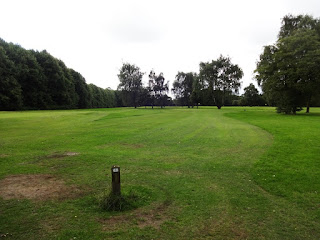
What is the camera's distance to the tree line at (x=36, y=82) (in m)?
54.8

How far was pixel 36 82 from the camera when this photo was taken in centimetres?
6450

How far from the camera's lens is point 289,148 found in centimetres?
1234

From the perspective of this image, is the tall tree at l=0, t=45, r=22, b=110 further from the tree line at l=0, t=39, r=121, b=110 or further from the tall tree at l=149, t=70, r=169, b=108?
the tall tree at l=149, t=70, r=169, b=108

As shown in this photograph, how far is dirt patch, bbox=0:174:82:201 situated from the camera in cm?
629

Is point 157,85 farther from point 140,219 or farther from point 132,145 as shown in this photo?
point 140,219

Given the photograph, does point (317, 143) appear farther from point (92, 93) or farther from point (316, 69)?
point (92, 93)

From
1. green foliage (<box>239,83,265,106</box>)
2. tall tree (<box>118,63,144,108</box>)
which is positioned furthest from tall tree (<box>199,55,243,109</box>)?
green foliage (<box>239,83,265,106</box>)

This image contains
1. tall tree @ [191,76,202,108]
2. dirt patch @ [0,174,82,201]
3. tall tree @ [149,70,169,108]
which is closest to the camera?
dirt patch @ [0,174,82,201]

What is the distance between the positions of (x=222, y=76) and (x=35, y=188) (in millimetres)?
69730

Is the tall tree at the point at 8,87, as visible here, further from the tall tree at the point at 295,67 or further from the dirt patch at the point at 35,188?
the tall tree at the point at 295,67

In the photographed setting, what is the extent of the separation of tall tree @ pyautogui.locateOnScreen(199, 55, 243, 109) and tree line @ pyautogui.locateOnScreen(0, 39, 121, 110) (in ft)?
144

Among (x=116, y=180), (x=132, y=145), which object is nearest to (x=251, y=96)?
(x=132, y=145)

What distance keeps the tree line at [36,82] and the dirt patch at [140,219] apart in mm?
58573

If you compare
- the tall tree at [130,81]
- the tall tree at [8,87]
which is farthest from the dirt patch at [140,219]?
the tall tree at [130,81]
